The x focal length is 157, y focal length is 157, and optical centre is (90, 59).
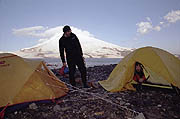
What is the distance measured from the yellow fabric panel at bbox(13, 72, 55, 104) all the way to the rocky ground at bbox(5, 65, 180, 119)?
20 centimetres

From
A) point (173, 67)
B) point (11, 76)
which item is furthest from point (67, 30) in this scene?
point (173, 67)

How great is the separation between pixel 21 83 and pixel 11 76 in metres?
0.32

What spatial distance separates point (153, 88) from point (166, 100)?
42.9 inches

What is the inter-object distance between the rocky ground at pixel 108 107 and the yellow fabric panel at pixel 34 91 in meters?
0.20

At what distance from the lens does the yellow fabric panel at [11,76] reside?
3570 millimetres

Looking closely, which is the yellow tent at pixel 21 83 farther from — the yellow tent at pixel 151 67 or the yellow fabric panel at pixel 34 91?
the yellow tent at pixel 151 67

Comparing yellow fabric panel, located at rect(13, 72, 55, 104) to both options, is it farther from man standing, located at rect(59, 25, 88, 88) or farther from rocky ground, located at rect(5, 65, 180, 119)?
man standing, located at rect(59, 25, 88, 88)

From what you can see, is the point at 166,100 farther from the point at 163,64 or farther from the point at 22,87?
the point at 22,87

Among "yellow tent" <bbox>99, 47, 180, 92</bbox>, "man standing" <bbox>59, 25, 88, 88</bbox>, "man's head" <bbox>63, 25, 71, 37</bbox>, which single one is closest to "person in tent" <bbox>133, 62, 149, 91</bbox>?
"yellow tent" <bbox>99, 47, 180, 92</bbox>

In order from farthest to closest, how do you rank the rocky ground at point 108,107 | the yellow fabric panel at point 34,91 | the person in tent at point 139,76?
the person in tent at point 139,76
the yellow fabric panel at point 34,91
the rocky ground at point 108,107

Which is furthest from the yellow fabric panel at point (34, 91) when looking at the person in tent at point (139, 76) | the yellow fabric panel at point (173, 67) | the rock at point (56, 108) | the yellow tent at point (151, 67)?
the yellow fabric panel at point (173, 67)

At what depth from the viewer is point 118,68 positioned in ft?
18.7

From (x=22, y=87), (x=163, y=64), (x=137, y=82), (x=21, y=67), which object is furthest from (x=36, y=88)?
(x=163, y=64)

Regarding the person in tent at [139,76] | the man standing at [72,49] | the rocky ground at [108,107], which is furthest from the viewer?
the man standing at [72,49]
